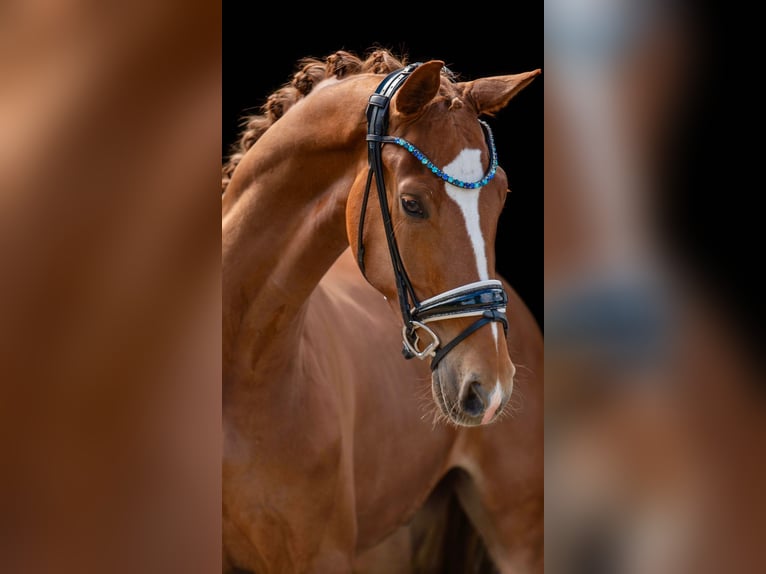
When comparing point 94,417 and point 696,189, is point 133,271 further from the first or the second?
point 696,189

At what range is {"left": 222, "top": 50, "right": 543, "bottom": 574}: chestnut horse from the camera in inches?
77.7

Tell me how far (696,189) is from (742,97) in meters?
0.21

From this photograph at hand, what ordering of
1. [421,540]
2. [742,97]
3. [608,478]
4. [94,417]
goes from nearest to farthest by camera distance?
[94,417]
[742,97]
[608,478]
[421,540]

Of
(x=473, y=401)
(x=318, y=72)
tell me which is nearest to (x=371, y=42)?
(x=318, y=72)

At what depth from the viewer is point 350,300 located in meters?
3.18

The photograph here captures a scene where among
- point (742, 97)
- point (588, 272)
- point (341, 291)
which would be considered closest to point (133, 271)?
point (588, 272)

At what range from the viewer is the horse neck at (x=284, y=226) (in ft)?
7.41

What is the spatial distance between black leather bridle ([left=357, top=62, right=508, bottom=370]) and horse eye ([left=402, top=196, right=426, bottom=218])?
0.19 ft

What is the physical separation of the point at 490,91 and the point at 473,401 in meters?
0.77

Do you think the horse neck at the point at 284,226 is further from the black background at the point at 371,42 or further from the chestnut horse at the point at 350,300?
the black background at the point at 371,42

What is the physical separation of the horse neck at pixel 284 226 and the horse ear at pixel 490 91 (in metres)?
0.32

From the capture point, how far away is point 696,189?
189cm

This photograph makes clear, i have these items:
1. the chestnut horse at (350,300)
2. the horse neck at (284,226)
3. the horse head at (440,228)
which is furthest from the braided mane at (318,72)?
the horse head at (440,228)

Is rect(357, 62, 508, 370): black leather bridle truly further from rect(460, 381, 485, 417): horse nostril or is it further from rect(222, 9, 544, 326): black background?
rect(222, 9, 544, 326): black background
